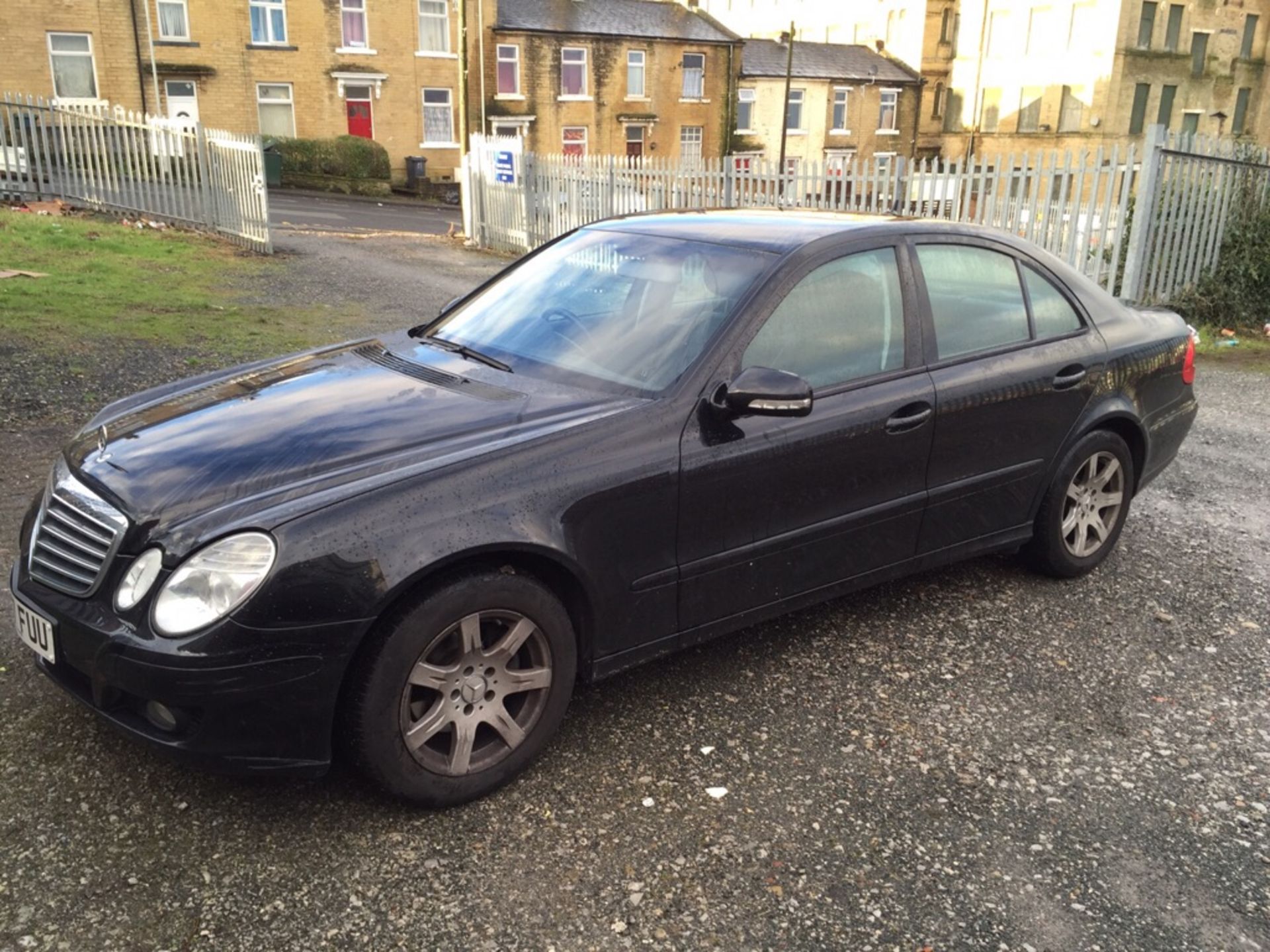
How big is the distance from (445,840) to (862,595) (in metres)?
2.29

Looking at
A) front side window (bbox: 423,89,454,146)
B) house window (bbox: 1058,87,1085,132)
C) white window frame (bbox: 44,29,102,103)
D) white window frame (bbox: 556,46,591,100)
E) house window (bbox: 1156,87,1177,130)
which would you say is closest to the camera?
white window frame (bbox: 44,29,102,103)

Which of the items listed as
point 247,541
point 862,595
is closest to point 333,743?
point 247,541

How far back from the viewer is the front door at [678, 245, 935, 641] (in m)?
3.38

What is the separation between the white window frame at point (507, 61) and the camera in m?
38.8

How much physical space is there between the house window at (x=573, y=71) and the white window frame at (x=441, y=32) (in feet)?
14.4

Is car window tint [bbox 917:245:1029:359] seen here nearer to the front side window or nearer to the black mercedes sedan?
the black mercedes sedan

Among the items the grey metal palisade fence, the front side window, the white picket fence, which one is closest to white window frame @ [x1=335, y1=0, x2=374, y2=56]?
the front side window

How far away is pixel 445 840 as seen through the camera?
2.90 meters

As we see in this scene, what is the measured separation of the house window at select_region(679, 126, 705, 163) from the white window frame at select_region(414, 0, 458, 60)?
1069 centimetres

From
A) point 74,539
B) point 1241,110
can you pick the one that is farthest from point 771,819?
point 1241,110

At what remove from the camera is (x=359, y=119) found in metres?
36.8

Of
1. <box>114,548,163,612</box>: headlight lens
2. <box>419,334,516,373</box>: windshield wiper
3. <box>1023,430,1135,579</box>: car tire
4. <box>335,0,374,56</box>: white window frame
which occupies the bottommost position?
<box>1023,430,1135,579</box>: car tire

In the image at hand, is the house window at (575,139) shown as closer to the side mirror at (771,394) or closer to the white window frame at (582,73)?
the white window frame at (582,73)

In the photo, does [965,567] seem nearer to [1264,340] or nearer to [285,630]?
[285,630]
